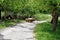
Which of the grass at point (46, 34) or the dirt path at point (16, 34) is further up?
the grass at point (46, 34)

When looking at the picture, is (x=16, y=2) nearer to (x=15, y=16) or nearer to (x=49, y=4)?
(x=49, y=4)

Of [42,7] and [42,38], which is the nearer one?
[42,38]

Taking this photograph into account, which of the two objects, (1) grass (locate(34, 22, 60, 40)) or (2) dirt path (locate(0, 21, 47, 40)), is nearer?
(1) grass (locate(34, 22, 60, 40))

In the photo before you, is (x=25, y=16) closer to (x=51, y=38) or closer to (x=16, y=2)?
(x=16, y=2)

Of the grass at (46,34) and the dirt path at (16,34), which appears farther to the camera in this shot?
the dirt path at (16,34)

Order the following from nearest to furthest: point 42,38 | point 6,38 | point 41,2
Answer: point 42,38 < point 6,38 < point 41,2

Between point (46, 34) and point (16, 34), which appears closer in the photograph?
point (46, 34)

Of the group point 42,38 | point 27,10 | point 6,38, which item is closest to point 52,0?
point 42,38

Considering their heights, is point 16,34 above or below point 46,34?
below

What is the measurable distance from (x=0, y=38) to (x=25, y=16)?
598 inches

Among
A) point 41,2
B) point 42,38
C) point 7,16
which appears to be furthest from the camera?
point 7,16

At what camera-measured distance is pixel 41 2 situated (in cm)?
1246

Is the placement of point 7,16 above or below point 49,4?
below

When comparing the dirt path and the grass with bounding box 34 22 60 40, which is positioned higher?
the grass with bounding box 34 22 60 40
